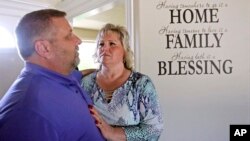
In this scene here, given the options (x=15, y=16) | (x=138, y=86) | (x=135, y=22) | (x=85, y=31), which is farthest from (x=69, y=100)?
(x=85, y=31)

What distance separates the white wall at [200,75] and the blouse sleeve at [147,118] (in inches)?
17.4

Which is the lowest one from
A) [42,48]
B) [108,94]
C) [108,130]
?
[108,130]

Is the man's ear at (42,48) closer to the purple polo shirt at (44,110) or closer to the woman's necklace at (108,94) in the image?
the purple polo shirt at (44,110)

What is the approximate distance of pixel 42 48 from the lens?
116cm

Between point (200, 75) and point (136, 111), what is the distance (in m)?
0.56

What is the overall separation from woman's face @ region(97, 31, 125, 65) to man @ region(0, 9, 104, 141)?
0.36 m

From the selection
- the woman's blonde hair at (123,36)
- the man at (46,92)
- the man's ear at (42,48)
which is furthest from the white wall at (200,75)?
the man's ear at (42,48)

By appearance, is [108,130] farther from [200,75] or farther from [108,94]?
[200,75]

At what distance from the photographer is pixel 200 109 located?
75.2 inches

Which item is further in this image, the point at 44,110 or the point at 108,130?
the point at 108,130

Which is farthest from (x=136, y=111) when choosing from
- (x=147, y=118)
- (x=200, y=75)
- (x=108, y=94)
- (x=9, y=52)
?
(x=9, y=52)

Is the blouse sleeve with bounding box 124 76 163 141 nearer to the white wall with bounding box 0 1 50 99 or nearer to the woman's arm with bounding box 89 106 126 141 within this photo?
the woman's arm with bounding box 89 106 126 141

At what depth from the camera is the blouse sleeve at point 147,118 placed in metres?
1.52

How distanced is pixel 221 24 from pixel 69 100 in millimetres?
1088
